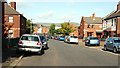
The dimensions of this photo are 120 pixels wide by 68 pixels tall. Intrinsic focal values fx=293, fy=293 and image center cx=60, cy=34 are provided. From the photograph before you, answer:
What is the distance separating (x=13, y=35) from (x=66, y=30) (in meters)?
55.4

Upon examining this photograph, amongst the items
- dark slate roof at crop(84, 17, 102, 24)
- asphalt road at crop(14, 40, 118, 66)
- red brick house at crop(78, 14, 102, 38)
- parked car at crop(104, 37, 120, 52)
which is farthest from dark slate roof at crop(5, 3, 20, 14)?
asphalt road at crop(14, 40, 118, 66)

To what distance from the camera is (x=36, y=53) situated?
2548cm

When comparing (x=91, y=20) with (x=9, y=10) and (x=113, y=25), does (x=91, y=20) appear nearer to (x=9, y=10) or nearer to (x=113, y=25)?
(x=113, y=25)

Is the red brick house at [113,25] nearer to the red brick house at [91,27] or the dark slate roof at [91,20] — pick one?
the red brick house at [91,27]

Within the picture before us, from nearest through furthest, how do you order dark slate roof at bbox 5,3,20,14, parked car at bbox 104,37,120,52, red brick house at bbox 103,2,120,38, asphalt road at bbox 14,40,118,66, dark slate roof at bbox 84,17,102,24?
Answer: asphalt road at bbox 14,40,118,66
parked car at bbox 104,37,120,52
red brick house at bbox 103,2,120,38
dark slate roof at bbox 5,3,20,14
dark slate roof at bbox 84,17,102,24

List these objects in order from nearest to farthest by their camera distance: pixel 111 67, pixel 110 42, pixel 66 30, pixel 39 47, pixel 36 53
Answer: pixel 111 67, pixel 39 47, pixel 36 53, pixel 110 42, pixel 66 30

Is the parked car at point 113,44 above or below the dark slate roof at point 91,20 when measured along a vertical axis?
below

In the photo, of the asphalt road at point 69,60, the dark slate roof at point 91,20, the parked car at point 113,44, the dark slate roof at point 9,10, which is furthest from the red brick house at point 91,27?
the asphalt road at point 69,60

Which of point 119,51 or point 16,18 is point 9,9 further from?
point 119,51

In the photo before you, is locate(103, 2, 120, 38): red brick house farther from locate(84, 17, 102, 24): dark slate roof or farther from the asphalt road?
the asphalt road

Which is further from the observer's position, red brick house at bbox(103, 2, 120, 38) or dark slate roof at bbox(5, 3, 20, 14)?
dark slate roof at bbox(5, 3, 20, 14)

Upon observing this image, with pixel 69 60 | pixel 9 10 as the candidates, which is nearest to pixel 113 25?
pixel 9 10

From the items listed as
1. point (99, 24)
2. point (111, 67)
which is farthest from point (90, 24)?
point (111, 67)

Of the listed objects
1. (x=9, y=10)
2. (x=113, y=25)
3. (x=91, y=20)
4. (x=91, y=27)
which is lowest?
(x=113, y=25)
